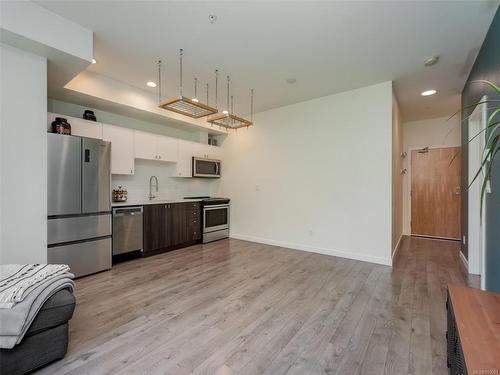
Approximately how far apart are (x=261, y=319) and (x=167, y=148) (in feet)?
11.8

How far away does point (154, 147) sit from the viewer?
441 cm

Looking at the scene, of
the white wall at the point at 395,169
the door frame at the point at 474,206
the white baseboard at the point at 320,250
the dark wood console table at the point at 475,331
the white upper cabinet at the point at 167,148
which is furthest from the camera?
the white upper cabinet at the point at 167,148

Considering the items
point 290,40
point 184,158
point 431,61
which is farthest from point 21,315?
point 431,61

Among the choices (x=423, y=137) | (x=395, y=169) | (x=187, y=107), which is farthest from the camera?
(x=423, y=137)

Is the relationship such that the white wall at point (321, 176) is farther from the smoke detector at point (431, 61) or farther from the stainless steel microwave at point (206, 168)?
the smoke detector at point (431, 61)

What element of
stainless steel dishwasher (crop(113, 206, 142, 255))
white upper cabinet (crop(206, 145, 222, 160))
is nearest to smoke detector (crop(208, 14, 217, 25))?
stainless steel dishwasher (crop(113, 206, 142, 255))

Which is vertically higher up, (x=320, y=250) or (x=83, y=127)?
(x=83, y=127)

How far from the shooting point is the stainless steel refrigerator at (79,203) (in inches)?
110

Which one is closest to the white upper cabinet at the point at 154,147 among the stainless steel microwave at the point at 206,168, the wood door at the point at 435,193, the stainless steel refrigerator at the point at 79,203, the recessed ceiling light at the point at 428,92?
the stainless steel microwave at the point at 206,168

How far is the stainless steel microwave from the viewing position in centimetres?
514

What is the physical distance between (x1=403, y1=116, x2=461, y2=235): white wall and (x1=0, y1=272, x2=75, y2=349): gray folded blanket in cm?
689

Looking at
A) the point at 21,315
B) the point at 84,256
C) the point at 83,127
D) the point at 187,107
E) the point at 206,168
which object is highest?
the point at 187,107

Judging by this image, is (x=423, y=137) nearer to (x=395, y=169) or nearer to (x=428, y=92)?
(x=428, y=92)

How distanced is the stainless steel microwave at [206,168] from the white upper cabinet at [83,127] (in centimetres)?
191
